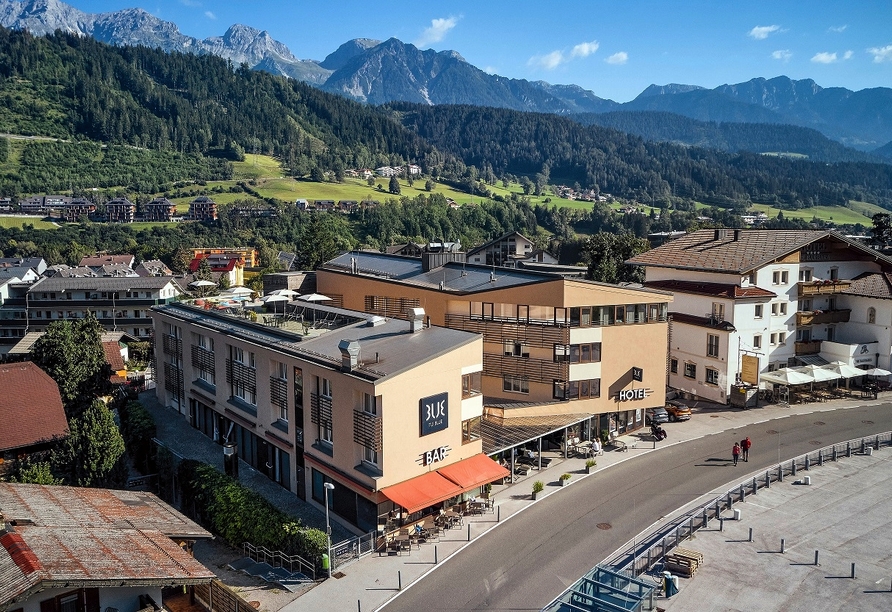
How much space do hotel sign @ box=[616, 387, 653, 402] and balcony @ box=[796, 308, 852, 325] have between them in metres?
18.5

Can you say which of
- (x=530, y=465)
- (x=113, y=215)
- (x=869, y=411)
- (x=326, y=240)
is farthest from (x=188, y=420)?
(x=113, y=215)

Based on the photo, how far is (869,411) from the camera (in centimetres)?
4619

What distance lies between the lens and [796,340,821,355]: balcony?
170ft

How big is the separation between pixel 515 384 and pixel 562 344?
161 inches

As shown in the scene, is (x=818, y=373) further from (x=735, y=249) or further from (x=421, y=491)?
(x=421, y=491)

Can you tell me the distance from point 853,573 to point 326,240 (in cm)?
8208

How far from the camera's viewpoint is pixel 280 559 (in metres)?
27.1

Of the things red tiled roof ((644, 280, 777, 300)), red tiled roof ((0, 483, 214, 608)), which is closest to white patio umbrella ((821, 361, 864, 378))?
red tiled roof ((644, 280, 777, 300))

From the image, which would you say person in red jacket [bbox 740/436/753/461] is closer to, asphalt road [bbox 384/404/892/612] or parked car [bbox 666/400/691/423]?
asphalt road [bbox 384/404/892/612]

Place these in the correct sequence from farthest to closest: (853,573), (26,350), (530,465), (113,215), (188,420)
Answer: (113,215) → (26,350) → (188,420) → (530,465) → (853,573)

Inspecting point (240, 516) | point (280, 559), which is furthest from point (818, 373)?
point (240, 516)

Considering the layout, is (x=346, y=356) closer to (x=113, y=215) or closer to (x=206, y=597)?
(x=206, y=597)

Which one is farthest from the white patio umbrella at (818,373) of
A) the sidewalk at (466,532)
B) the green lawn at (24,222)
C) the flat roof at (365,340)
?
the green lawn at (24,222)

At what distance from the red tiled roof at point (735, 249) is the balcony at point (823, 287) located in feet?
10.1
